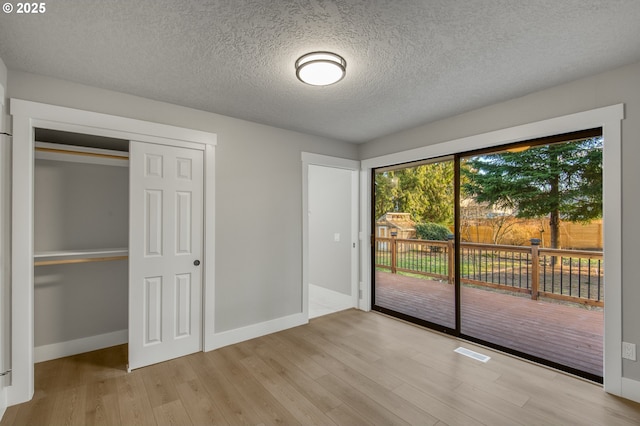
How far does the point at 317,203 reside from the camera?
5473 millimetres

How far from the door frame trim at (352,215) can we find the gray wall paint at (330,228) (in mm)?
143

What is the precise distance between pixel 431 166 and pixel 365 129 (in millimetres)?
994

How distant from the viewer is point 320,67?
6.87 ft

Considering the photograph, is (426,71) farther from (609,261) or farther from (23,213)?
(23,213)

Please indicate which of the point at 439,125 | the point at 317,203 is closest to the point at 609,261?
the point at 439,125

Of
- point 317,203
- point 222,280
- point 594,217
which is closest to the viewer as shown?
point 594,217

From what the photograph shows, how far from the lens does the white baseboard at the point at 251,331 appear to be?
3.16 meters

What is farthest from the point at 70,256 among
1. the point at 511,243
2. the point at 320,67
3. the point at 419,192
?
the point at 511,243

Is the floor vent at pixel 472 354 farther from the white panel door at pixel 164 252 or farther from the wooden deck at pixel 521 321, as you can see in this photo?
the white panel door at pixel 164 252

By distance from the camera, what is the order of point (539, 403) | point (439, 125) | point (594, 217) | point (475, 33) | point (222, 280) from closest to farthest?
1. point (475, 33)
2. point (539, 403)
3. point (594, 217)
4. point (222, 280)
5. point (439, 125)

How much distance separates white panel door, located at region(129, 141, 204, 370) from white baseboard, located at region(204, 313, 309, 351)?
0.14 meters

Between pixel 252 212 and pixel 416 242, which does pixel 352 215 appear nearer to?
pixel 416 242

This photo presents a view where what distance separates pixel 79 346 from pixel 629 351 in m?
4.88

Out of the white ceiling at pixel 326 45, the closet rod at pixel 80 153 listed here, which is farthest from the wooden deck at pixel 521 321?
the closet rod at pixel 80 153
